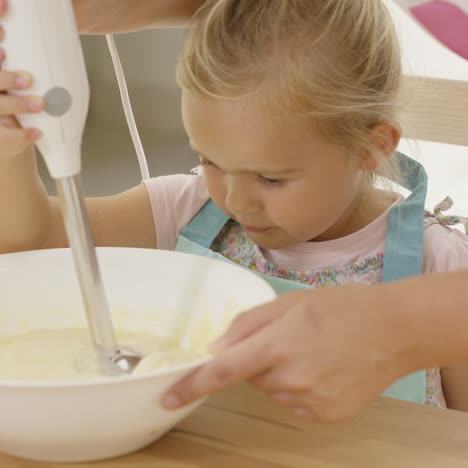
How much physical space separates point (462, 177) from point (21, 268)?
8.14 ft

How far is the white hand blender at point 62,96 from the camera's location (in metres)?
0.59

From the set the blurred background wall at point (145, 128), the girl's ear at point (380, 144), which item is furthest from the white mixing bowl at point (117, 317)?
the blurred background wall at point (145, 128)

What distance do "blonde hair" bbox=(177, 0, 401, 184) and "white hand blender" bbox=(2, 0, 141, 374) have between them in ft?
1.20

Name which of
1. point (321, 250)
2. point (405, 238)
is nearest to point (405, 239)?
point (405, 238)

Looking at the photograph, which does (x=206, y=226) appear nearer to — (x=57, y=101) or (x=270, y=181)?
(x=270, y=181)

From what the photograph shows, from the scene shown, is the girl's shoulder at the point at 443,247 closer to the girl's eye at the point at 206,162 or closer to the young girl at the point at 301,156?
the young girl at the point at 301,156

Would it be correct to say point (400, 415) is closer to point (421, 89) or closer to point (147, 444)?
point (147, 444)

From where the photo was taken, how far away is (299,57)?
3.17 feet

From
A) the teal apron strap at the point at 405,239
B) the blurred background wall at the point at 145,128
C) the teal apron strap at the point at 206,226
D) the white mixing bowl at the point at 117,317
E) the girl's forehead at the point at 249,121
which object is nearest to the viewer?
the white mixing bowl at the point at 117,317

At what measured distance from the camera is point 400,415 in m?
0.70

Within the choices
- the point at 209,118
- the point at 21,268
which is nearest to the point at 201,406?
the point at 21,268

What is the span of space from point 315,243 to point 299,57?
0.95 feet

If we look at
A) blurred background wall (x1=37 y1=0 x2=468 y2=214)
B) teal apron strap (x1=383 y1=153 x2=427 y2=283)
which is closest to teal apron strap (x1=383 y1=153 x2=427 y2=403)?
teal apron strap (x1=383 y1=153 x2=427 y2=283)

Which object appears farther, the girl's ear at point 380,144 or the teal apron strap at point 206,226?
the teal apron strap at point 206,226
